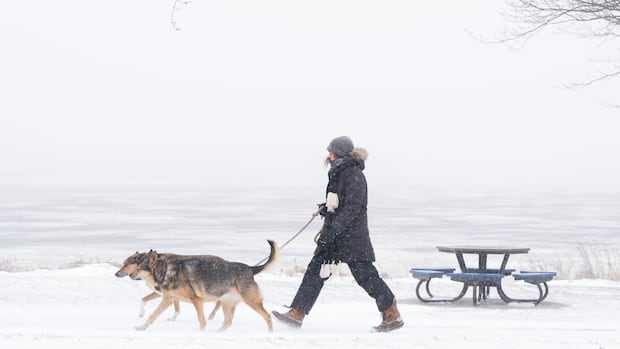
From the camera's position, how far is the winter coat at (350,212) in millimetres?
10805

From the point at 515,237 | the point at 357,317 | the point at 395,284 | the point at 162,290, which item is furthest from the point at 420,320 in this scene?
the point at 515,237

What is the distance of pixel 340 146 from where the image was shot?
11109 mm

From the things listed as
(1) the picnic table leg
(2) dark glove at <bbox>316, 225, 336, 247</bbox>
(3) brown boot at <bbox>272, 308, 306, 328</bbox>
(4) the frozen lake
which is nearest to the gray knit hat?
(2) dark glove at <bbox>316, 225, 336, 247</bbox>

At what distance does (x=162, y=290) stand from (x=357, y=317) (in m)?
3.15

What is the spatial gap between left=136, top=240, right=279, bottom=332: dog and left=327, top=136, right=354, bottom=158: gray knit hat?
1.48 meters

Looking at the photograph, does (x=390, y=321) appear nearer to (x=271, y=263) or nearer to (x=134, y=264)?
(x=271, y=263)

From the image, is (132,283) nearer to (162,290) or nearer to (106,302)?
(106,302)

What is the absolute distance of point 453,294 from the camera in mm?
17000

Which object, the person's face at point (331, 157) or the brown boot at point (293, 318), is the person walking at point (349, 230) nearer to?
the person's face at point (331, 157)

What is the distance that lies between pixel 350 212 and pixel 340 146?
730 mm

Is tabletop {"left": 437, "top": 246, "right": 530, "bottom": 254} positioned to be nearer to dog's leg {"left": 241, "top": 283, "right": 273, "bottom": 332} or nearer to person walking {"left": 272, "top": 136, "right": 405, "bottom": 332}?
person walking {"left": 272, "top": 136, "right": 405, "bottom": 332}

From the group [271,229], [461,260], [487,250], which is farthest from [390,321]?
[271,229]

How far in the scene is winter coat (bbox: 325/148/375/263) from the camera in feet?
35.4

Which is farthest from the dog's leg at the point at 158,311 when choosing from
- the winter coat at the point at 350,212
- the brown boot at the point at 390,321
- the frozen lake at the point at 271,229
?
the frozen lake at the point at 271,229
